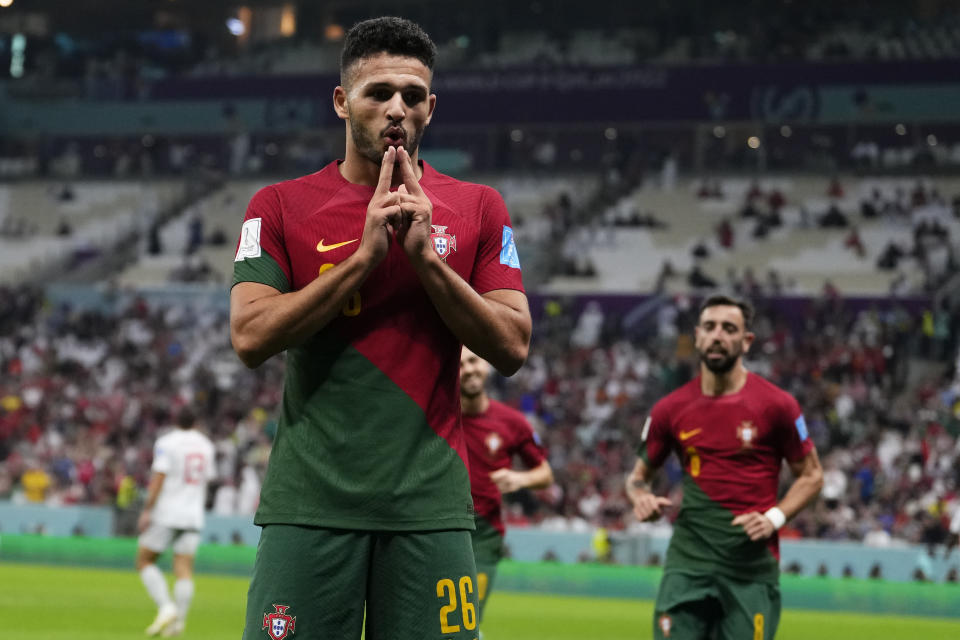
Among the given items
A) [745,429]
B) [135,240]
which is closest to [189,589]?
[745,429]

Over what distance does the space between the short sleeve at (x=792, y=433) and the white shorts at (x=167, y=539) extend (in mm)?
7891

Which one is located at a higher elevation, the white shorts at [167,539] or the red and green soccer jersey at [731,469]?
the red and green soccer jersey at [731,469]

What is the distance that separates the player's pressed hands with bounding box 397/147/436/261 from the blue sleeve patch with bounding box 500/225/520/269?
39 centimetres

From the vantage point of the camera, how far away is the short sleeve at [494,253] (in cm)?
381

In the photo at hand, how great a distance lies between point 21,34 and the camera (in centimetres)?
4622

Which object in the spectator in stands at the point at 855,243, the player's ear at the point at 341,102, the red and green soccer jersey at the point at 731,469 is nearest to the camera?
the player's ear at the point at 341,102

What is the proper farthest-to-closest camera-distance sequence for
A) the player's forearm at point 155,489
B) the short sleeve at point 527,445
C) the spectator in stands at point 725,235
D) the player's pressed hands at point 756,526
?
the spectator in stands at point 725,235 < the player's forearm at point 155,489 < the short sleeve at point 527,445 < the player's pressed hands at point 756,526

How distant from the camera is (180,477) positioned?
14352 mm

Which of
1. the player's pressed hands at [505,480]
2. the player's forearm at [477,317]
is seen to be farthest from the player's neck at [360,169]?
the player's pressed hands at [505,480]

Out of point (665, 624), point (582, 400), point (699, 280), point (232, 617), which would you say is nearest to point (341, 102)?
point (665, 624)

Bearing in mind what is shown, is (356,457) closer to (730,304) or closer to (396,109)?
(396,109)

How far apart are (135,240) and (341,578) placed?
129 ft

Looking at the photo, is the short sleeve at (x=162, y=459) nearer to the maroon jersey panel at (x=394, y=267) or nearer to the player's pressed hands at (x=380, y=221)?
the maroon jersey panel at (x=394, y=267)

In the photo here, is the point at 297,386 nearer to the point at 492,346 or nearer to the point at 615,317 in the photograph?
the point at 492,346
